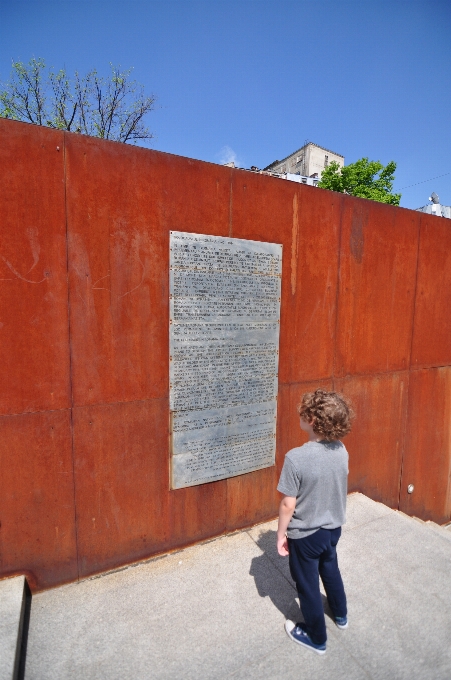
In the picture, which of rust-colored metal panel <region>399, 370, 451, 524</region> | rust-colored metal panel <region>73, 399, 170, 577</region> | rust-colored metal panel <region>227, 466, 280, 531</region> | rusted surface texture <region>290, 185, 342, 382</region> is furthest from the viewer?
rust-colored metal panel <region>399, 370, 451, 524</region>

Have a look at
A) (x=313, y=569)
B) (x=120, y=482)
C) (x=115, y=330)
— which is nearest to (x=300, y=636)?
(x=313, y=569)

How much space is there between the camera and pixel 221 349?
135 inches

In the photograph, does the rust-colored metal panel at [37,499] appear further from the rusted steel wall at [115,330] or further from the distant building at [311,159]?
the distant building at [311,159]

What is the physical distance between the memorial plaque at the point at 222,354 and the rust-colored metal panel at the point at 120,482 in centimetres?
16

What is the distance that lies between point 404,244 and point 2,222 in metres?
4.39

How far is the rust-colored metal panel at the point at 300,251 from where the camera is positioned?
3.57 meters

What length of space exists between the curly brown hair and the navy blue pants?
0.61 meters

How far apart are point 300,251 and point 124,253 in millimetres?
1827

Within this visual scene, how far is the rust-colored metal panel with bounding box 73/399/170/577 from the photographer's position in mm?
3023

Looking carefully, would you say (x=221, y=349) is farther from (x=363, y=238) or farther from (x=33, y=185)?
(x=363, y=238)

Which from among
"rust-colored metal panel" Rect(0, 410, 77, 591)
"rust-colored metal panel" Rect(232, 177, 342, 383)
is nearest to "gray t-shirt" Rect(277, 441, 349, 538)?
"rust-colored metal panel" Rect(232, 177, 342, 383)

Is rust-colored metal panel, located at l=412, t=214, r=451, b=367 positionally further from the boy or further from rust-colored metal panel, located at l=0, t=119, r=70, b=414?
rust-colored metal panel, located at l=0, t=119, r=70, b=414

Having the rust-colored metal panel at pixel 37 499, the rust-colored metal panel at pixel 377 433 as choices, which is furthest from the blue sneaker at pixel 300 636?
the rust-colored metal panel at pixel 377 433

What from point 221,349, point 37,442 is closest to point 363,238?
point 221,349
